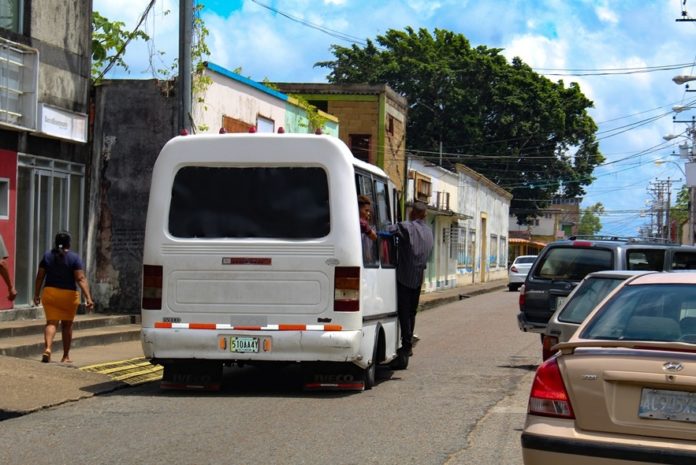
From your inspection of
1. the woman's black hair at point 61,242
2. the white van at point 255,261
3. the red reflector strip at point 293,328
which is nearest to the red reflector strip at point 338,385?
the white van at point 255,261

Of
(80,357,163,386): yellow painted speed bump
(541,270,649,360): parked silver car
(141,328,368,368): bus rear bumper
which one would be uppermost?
(541,270,649,360): parked silver car

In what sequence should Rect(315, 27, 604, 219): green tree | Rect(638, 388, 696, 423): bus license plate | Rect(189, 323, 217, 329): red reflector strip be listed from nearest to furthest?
Rect(638, 388, 696, 423): bus license plate
Rect(189, 323, 217, 329): red reflector strip
Rect(315, 27, 604, 219): green tree

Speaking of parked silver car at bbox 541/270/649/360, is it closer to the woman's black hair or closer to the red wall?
the woman's black hair

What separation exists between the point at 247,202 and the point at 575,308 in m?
3.63

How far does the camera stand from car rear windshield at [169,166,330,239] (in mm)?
10750

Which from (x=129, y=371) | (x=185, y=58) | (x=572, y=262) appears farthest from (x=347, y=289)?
(x=185, y=58)

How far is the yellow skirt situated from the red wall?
4142mm

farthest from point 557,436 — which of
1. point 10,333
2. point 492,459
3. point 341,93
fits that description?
point 341,93

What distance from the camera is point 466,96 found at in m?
60.8

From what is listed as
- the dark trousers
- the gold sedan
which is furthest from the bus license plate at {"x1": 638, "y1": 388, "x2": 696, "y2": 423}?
the dark trousers

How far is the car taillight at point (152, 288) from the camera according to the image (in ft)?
35.1

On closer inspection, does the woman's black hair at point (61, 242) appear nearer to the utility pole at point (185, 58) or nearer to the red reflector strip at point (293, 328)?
the utility pole at point (185, 58)

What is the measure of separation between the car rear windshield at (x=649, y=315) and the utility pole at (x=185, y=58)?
10642 millimetres

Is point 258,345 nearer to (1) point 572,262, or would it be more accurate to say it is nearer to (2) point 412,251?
(2) point 412,251
